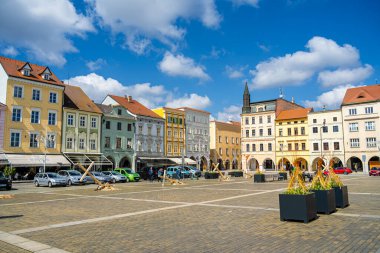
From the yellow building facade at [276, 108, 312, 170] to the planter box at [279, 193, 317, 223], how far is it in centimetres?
5826

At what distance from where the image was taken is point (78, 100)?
173 ft

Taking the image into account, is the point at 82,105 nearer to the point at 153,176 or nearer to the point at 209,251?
the point at 153,176

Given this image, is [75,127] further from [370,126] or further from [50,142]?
[370,126]

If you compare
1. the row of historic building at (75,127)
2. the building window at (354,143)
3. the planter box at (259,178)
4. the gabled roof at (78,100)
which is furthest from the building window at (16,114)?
the building window at (354,143)

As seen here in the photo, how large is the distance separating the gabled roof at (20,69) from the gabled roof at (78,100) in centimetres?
347

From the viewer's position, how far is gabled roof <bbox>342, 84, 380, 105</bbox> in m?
59.7

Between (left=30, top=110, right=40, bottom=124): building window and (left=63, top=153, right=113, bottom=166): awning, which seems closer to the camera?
(left=30, top=110, right=40, bottom=124): building window

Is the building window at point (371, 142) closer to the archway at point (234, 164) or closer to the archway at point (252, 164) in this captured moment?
the archway at point (252, 164)

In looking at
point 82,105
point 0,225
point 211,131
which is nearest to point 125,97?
point 82,105

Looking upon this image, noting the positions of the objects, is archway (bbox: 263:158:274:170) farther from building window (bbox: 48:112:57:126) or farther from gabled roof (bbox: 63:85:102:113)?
building window (bbox: 48:112:57:126)

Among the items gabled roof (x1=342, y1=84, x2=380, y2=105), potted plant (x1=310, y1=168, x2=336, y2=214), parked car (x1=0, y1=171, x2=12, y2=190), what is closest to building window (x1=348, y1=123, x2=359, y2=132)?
gabled roof (x1=342, y1=84, x2=380, y2=105)

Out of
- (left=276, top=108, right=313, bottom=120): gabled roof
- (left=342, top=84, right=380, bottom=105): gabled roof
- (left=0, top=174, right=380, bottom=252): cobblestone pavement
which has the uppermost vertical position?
(left=342, top=84, right=380, bottom=105): gabled roof

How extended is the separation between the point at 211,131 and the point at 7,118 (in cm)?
4966

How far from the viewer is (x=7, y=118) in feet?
137
